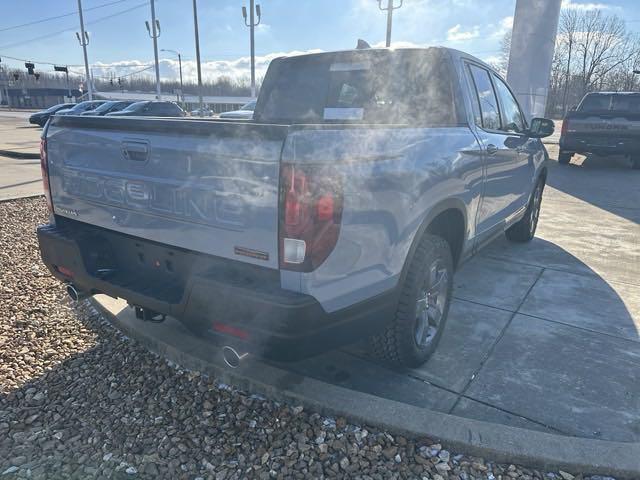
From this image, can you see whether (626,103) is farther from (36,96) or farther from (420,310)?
(36,96)

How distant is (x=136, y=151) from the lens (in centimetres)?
243

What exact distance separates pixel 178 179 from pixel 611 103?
523 inches

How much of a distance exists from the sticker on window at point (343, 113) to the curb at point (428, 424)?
6.14ft

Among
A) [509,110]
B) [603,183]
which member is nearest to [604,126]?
[603,183]

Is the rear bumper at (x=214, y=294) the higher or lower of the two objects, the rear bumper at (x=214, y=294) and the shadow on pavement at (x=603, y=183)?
the higher

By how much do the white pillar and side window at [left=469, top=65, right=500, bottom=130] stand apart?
11.9 metres

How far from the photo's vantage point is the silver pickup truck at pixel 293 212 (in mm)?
2025

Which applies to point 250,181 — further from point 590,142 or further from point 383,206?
point 590,142

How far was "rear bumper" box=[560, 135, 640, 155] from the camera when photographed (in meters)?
Result: 11.7

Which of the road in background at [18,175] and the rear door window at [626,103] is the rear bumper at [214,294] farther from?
the rear door window at [626,103]

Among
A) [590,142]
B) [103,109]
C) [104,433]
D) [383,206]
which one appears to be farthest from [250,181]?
[103,109]

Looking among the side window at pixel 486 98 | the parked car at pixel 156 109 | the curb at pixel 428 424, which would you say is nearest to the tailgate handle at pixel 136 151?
the curb at pixel 428 424

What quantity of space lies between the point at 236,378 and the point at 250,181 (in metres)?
1.30

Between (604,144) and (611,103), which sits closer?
(604,144)
